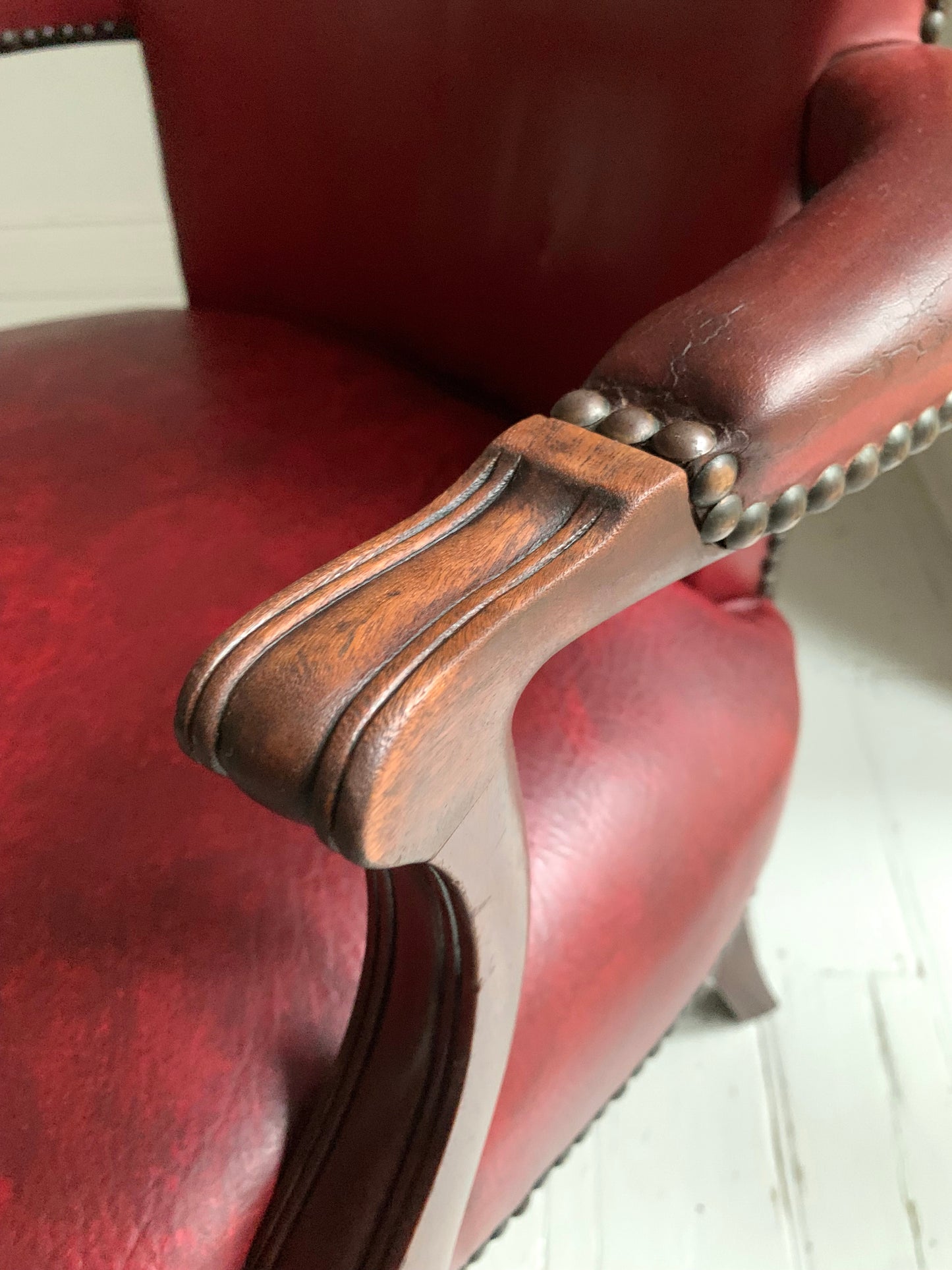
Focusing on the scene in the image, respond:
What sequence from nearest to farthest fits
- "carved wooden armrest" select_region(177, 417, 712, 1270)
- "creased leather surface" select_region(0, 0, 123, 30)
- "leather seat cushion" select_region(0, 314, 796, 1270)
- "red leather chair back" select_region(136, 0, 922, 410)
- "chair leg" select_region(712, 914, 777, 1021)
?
1. "carved wooden armrest" select_region(177, 417, 712, 1270)
2. "leather seat cushion" select_region(0, 314, 796, 1270)
3. "red leather chair back" select_region(136, 0, 922, 410)
4. "creased leather surface" select_region(0, 0, 123, 30)
5. "chair leg" select_region(712, 914, 777, 1021)

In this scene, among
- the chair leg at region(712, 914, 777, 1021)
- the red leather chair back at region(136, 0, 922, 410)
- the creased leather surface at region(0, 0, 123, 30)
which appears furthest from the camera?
the chair leg at region(712, 914, 777, 1021)

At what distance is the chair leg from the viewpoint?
76cm

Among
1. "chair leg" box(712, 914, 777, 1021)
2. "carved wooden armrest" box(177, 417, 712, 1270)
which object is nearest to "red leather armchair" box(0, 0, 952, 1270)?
"carved wooden armrest" box(177, 417, 712, 1270)

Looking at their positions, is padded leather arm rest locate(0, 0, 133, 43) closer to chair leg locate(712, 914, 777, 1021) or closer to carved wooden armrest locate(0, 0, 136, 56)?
carved wooden armrest locate(0, 0, 136, 56)

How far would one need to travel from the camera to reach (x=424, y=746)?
208 millimetres

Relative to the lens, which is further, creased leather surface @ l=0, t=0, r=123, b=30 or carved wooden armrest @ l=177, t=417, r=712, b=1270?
creased leather surface @ l=0, t=0, r=123, b=30

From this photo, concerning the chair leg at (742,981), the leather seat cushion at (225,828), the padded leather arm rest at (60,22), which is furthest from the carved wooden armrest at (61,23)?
Result: the chair leg at (742,981)

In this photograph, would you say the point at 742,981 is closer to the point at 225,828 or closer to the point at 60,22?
the point at 225,828

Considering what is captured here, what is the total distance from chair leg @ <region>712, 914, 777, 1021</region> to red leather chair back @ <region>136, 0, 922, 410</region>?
42 cm

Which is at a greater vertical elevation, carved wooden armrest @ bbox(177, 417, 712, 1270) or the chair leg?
carved wooden armrest @ bbox(177, 417, 712, 1270)

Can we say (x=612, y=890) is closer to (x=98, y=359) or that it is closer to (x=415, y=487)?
(x=415, y=487)

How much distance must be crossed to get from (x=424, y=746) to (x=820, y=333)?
155 mm

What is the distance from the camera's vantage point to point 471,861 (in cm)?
27

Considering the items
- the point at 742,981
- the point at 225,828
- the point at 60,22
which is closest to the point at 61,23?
the point at 60,22
